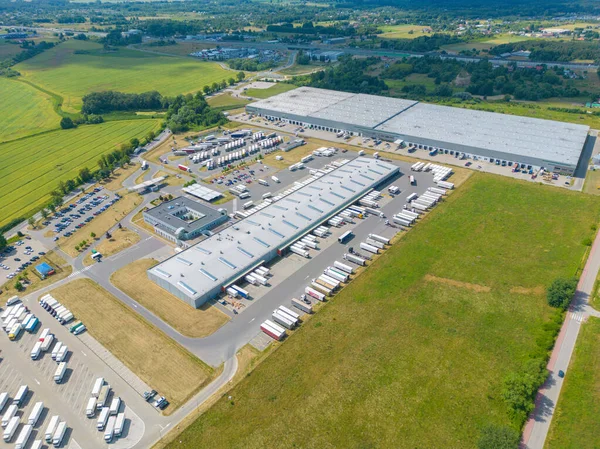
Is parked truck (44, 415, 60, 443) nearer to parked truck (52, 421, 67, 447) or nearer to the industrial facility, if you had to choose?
parked truck (52, 421, 67, 447)

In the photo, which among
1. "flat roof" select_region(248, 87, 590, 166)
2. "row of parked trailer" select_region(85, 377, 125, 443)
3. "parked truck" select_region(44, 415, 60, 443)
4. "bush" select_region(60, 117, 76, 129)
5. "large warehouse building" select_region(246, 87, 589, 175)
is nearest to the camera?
"parked truck" select_region(44, 415, 60, 443)

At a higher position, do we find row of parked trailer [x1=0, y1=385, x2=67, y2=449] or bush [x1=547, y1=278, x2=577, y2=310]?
bush [x1=547, y1=278, x2=577, y2=310]

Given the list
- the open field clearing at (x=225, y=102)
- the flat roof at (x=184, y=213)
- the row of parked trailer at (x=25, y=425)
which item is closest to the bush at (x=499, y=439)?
the row of parked trailer at (x=25, y=425)

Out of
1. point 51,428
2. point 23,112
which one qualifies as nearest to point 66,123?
point 23,112

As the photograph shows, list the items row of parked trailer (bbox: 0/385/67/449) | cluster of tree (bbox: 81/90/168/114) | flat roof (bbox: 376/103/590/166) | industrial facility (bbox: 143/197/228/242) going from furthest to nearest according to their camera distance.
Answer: cluster of tree (bbox: 81/90/168/114)
flat roof (bbox: 376/103/590/166)
industrial facility (bbox: 143/197/228/242)
row of parked trailer (bbox: 0/385/67/449)

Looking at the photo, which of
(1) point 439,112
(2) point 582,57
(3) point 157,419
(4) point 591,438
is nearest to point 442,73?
(1) point 439,112

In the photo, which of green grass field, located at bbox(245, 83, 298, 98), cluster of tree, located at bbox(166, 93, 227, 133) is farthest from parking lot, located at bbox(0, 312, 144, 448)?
green grass field, located at bbox(245, 83, 298, 98)

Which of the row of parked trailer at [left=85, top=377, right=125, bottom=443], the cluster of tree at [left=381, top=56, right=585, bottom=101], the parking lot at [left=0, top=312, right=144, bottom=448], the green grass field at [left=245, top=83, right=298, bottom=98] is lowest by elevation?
the parking lot at [left=0, top=312, right=144, bottom=448]
